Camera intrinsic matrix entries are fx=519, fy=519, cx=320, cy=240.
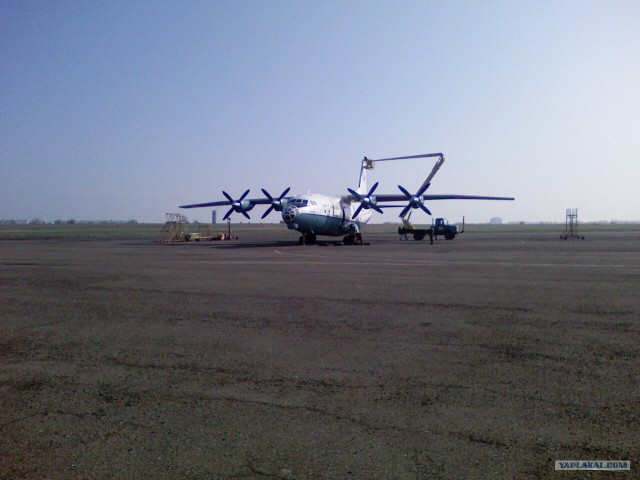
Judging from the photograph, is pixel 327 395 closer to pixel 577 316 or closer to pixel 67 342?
pixel 67 342

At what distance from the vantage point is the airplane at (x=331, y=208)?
125 ft

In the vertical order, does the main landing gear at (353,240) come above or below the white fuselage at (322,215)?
below

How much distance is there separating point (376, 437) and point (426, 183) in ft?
143

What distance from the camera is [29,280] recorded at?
51.5 feet

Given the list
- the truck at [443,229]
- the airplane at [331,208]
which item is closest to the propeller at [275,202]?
the airplane at [331,208]

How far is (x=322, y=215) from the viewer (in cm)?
3972

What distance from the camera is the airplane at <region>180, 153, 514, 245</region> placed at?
38.0m

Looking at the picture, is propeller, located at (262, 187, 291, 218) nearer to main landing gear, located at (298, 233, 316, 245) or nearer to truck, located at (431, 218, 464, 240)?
main landing gear, located at (298, 233, 316, 245)

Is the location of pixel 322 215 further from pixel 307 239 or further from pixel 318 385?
pixel 318 385

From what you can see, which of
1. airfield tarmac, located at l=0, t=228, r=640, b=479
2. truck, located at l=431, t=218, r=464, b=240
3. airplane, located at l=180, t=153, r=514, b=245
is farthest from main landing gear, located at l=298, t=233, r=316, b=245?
airfield tarmac, located at l=0, t=228, r=640, b=479

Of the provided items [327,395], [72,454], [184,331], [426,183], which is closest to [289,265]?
[184,331]

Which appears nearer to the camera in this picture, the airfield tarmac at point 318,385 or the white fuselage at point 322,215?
the airfield tarmac at point 318,385

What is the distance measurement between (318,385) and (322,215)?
34.0 m

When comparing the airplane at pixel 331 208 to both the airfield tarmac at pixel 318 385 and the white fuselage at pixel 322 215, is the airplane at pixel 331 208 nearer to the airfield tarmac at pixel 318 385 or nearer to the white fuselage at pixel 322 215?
the white fuselage at pixel 322 215
